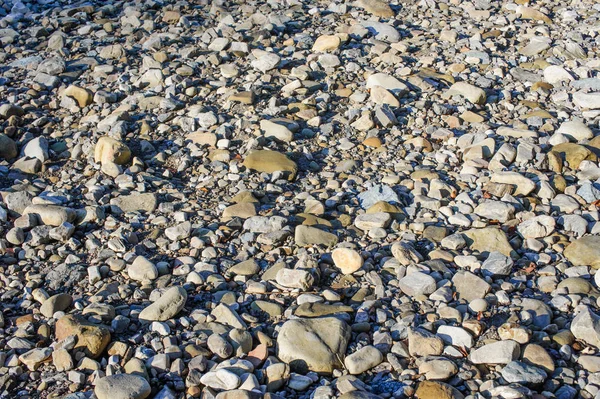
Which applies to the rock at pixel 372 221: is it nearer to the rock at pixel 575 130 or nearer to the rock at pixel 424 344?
the rock at pixel 424 344

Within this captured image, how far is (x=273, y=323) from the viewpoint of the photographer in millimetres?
2934

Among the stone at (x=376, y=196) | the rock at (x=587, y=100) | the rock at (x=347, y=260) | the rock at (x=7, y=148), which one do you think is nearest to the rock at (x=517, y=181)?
the stone at (x=376, y=196)

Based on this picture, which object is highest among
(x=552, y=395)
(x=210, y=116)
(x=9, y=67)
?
(x=552, y=395)

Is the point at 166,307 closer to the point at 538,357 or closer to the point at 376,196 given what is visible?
the point at 376,196

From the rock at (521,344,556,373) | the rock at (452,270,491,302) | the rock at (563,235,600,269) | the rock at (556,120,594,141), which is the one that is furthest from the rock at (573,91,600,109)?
the rock at (521,344,556,373)

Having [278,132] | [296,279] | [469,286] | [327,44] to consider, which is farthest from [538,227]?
[327,44]

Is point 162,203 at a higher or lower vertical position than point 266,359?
lower

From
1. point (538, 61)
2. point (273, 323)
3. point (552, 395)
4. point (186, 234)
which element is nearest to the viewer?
point (552, 395)

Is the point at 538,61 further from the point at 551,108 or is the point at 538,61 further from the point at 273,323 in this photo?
the point at 273,323

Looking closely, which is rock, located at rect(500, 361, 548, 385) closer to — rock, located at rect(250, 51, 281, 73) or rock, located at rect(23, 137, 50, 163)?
rock, located at rect(23, 137, 50, 163)

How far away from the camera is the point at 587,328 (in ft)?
8.96

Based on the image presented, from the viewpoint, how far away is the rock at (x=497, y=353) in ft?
8.58

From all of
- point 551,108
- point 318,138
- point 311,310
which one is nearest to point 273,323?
point 311,310

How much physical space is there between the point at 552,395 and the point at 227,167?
2483mm
